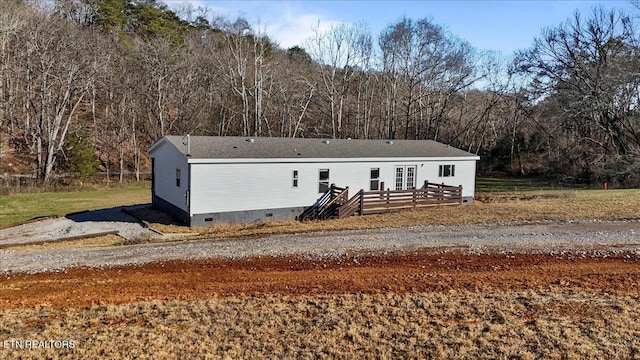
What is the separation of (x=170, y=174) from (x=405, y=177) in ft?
38.3

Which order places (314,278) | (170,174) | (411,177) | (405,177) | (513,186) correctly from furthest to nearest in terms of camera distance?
(513,186), (411,177), (405,177), (170,174), (314,278)

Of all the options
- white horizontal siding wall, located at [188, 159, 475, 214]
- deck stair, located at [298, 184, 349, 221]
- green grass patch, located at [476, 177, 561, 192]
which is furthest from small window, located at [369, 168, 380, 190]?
green grass patch, located at [476, 177, 561, 192]

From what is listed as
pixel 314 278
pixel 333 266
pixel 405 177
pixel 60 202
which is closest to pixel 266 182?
pixel 405 177

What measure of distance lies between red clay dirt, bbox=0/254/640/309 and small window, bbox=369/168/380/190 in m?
11.0

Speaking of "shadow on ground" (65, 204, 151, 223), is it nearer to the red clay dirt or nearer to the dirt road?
the dirt road

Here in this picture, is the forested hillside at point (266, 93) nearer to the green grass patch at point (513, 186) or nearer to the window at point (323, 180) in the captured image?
the green grass patch at point (513, 186)

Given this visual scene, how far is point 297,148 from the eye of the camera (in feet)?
67.4

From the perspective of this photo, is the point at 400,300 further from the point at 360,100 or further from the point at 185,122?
the point at 360,100

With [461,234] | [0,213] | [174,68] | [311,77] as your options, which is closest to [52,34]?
[174,68]

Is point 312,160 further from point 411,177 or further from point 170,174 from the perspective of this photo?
point 170,174

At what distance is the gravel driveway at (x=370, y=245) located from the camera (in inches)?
434

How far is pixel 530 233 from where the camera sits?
44.9ft

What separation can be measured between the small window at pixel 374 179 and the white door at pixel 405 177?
120 centimetres

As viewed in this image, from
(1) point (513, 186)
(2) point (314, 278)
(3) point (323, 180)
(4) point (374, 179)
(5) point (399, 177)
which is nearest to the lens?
(2) point (314, 278)
